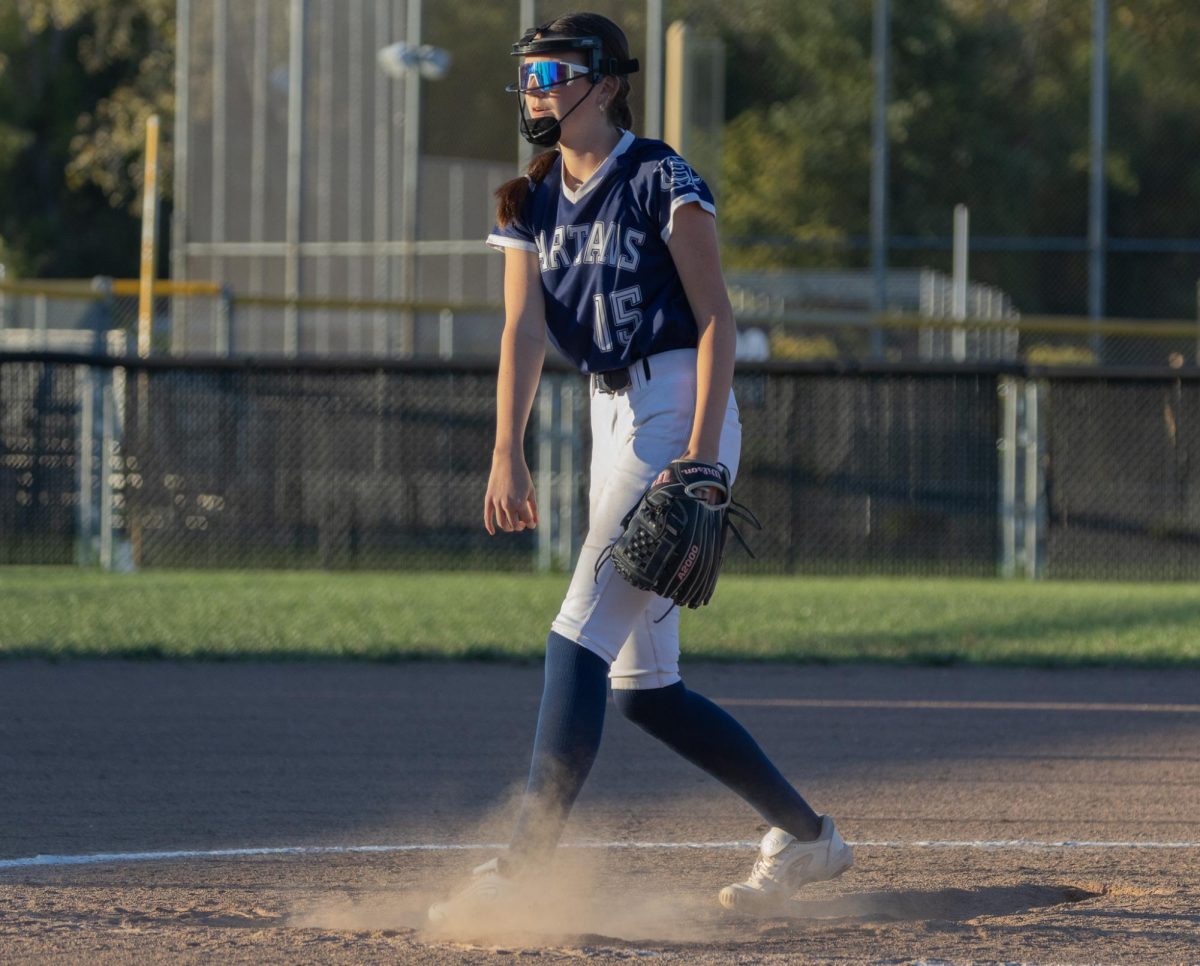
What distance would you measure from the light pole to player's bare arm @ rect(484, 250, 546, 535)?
16.5m

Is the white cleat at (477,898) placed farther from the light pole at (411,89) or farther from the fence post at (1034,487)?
the light pole at (411,89)

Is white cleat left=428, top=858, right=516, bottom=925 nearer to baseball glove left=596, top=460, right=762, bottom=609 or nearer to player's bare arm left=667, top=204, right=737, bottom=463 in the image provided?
baseball glove left=596, top=460, right=762, bottom=609

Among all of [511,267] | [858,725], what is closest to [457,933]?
[511,267]

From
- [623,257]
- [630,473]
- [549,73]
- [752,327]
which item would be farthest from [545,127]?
[752,327]

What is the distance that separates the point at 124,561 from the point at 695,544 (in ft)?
32.8

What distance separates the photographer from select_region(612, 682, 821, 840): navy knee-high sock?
3945 millimetres

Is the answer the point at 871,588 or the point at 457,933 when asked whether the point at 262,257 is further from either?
the point at 457,933

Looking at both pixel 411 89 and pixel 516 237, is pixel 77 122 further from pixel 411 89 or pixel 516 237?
pixel 516 237

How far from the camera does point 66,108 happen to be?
4147cm

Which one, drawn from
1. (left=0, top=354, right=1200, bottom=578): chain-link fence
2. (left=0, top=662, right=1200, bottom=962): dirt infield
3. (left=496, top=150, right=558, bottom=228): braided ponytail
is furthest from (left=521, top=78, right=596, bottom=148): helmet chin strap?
(left=0, top=354, right=1200, bottom=578): chain-link fence

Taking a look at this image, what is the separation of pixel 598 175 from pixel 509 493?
0.71 meters

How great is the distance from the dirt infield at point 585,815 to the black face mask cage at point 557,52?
66.0 inches

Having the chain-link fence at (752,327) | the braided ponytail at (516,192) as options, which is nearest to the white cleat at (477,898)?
the braided ponytail at (516,192)

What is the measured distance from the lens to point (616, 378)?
3.87 m
